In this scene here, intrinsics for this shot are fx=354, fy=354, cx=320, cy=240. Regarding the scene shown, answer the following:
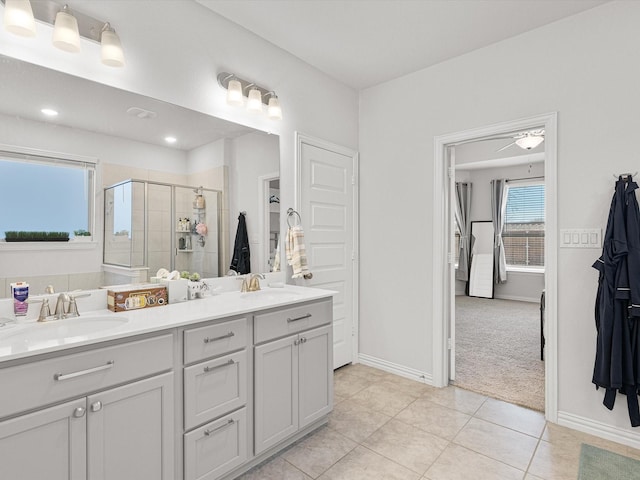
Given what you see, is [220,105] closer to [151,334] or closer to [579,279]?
[151,334]

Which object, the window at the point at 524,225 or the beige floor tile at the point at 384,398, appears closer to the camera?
the beige floor tile at the point at 384,398

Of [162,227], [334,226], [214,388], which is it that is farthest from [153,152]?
[334,226]

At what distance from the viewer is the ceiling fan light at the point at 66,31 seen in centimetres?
162

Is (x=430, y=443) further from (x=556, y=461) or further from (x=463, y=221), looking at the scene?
(x=463, y=221)

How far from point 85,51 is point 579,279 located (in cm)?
317

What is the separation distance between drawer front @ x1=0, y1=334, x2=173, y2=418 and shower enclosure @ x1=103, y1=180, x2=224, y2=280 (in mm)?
710

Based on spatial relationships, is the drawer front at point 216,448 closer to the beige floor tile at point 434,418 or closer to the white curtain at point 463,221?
the beige floor tile at point 434,418

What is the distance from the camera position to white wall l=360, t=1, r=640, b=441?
2.20 meters

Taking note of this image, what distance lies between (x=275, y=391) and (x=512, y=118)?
8.10 ft

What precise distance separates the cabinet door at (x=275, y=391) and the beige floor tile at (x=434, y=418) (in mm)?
866

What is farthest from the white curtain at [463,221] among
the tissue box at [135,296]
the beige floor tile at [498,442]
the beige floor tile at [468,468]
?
the tissue box at [135,296]

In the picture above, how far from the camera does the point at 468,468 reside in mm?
1923

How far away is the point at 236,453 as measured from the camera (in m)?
1.77

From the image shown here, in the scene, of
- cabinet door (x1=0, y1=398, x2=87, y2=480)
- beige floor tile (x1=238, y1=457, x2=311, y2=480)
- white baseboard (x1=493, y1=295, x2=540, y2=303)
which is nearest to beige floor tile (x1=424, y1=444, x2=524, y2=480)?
beige floor tile (x1=238, y1=457, x2=311, y2=480)
